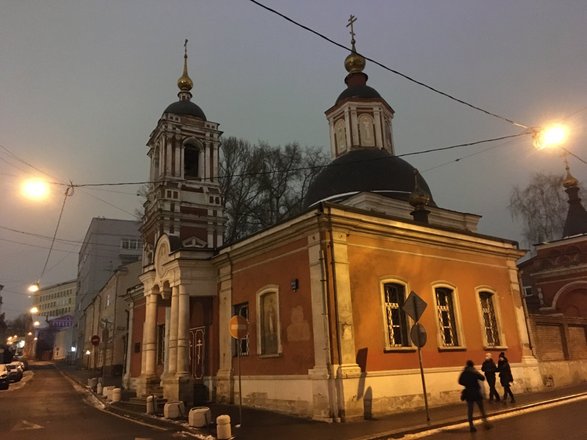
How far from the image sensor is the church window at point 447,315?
53.0ft

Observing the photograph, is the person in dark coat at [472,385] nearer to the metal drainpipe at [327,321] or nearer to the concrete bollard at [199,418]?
the metal drainpipe at [327,321]

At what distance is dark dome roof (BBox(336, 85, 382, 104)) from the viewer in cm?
2961

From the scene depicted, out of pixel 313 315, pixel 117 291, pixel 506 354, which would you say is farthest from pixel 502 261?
pixel 117 291

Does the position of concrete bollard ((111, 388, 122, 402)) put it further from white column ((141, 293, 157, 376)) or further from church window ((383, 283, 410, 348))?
church window ((383, 283, 410, 348))

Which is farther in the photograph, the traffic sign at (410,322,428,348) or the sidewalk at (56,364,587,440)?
the traffic sign at (410,322,428,348)

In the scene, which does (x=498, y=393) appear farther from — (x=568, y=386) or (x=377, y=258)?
(x=377, y=258)

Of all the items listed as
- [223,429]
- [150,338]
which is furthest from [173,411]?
[150,338]

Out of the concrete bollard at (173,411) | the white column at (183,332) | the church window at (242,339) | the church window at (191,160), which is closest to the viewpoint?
the concrete bollard at (173,411)

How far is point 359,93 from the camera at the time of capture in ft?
97.6

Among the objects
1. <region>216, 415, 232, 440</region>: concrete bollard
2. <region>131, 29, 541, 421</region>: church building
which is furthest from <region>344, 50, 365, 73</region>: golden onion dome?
<region>216, 415, 232, 440</region>: concrete bollard

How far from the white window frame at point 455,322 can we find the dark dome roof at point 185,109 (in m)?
21.5

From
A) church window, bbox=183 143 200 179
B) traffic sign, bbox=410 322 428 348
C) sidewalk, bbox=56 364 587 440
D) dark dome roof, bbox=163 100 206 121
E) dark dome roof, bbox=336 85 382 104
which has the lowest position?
sidewalk, bbox=56 364 587 440

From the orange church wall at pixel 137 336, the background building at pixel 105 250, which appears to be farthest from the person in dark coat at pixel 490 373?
A: the background building at pixel 105 250

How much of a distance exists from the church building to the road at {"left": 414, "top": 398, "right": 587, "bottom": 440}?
2236 mm
